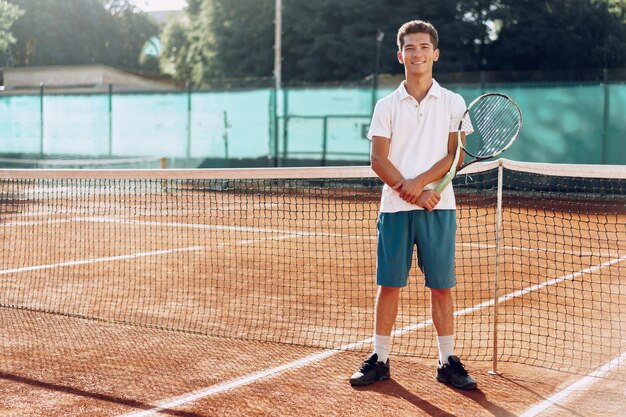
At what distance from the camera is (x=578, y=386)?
481 cm

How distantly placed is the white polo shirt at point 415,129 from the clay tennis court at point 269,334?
3.38 ft

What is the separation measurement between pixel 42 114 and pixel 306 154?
8.26 meters

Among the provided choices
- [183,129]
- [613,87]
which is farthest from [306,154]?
[613,87]

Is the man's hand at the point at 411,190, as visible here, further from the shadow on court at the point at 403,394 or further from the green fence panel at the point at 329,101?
the green fence panel at the point at 329,101

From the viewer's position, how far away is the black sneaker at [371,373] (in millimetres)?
4742

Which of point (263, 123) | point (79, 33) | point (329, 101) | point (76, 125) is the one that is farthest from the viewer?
point (79, 33)

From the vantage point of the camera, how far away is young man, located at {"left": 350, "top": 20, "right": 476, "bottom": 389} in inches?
181

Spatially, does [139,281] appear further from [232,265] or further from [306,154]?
[306,154]

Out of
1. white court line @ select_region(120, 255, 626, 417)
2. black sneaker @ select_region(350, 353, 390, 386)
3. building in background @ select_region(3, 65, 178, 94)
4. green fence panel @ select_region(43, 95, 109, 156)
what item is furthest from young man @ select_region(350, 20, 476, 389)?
building in background @ select_region(3, 65, 178, 94)

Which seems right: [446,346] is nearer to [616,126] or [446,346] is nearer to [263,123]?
[616,126]

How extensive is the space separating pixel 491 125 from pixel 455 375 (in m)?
1.50

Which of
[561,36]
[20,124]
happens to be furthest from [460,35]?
[20,124]

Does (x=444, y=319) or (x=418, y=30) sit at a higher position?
(x=418, y=30)

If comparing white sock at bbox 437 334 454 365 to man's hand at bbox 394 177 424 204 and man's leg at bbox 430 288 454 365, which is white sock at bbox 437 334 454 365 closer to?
man's leg at bbox 430 288 454 365
